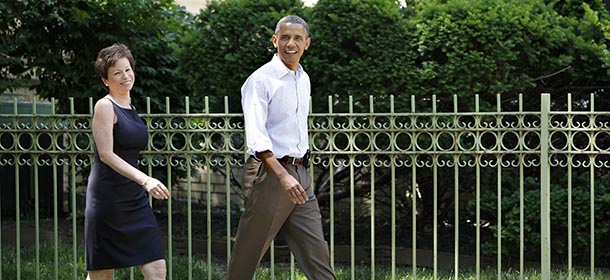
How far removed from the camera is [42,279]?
6.91 metres

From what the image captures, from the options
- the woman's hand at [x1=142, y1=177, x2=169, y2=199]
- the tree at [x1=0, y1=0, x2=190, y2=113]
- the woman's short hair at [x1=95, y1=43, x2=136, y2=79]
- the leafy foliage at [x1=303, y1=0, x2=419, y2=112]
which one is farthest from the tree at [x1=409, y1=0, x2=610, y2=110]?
the woman's hand at [x1=142, y1=177, x2=169, y2=199]

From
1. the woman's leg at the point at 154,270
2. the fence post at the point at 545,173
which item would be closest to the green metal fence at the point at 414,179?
the fence post at the point at 545,173

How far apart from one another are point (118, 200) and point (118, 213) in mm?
72

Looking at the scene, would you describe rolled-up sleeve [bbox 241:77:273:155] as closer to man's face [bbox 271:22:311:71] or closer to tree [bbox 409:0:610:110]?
man's face [bbox 271:22:311:71]

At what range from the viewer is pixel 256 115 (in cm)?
484

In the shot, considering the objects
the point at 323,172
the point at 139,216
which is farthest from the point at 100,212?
the point at 323,172

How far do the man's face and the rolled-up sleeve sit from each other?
0.77 feet

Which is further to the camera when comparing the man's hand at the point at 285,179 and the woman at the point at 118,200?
the woman at the point at 118,200

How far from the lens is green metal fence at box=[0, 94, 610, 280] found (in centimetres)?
607

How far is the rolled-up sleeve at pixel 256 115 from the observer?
4.77 m

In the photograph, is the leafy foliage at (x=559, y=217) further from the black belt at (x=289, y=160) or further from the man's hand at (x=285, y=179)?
the man's hand at (x=285, y=179)

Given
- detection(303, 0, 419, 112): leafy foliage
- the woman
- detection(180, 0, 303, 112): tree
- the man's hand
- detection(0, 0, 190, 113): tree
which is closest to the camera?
the man's hand

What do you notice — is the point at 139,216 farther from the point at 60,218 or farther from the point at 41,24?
the point at 60,218

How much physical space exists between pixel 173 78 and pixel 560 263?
419 cm
